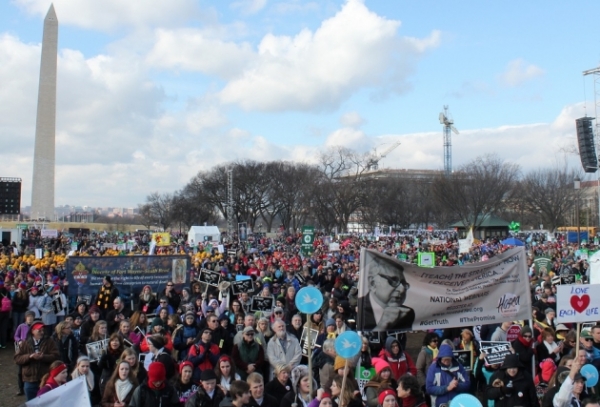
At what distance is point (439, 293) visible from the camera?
773 centimetres

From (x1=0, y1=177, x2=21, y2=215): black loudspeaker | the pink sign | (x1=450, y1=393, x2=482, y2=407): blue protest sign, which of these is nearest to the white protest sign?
the pink sign

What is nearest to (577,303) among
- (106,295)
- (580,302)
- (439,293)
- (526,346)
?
A: (580,302)

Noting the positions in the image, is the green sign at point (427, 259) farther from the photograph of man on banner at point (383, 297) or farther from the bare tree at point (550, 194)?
the bare tree at point (550, 194)

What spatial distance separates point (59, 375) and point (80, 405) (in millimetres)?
1057

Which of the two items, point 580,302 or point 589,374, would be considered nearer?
point 589,374

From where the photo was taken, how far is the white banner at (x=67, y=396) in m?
5.71

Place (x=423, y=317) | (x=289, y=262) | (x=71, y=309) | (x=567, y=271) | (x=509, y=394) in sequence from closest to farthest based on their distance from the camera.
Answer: (x=509, y=394), (x=423, y=317), (x=71, y=309), (x=567, y=271), (x=289, y=262)

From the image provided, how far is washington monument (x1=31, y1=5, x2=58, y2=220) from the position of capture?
57.6 metres

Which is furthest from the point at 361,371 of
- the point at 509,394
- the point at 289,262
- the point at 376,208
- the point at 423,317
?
the point at 376,208

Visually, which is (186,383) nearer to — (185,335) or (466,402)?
(185,335)

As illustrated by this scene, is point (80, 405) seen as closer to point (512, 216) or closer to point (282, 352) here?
point (282, 352)

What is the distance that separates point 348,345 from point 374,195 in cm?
6545

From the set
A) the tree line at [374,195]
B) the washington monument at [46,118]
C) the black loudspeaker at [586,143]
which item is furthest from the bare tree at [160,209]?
the black loudspeaker at [586,143]

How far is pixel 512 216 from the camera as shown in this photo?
77.6 meters
